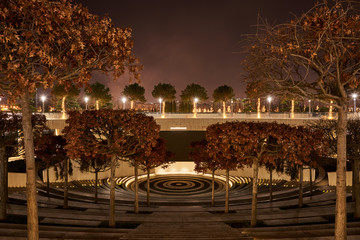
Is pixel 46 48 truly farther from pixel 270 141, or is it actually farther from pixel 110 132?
pixel 270 141

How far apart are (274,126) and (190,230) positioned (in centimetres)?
654

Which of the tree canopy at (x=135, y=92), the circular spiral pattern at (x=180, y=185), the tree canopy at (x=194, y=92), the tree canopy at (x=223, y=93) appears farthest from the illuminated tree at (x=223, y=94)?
the circular spiral pattern at (x=180, y=185)

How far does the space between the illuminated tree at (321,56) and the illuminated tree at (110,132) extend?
6282mm

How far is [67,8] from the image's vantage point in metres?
6.18

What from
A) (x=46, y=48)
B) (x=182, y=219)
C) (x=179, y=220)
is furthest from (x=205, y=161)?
(x=46, y=48)

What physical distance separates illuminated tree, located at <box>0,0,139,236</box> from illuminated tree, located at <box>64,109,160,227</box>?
428cm

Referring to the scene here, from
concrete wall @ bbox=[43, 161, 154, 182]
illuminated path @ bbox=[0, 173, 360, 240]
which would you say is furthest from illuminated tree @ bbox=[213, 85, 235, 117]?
illuminated path @ bbox=[0, 173, 360, 240]

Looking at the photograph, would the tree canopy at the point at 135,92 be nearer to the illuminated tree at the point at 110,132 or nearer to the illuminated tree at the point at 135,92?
the illuminated tree at the point at 135,92

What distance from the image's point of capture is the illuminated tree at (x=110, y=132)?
1148 centimetres

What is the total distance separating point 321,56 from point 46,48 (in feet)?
30.8

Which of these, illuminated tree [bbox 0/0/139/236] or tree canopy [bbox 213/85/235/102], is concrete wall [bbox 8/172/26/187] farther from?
tree canopy [bbox 213/85/235/102]

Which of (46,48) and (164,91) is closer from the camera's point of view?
(46,48)

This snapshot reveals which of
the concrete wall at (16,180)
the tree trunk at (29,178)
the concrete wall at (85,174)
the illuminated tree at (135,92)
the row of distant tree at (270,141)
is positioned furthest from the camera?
the illuminated tree at (135,92)

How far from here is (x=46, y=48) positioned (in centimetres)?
613
